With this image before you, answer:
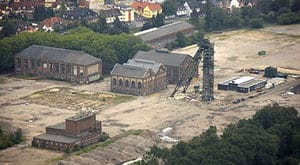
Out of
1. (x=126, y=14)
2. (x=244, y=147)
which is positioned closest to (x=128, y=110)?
(x=244, y=147)

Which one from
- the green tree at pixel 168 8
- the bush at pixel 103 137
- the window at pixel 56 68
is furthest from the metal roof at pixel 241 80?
the green tree at pixel 168 8

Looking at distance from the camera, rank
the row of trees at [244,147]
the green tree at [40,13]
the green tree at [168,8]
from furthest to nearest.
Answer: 1. the green tree at [168,8]
2. the green tree at [40,13]
3. the row of trees at [244,147]

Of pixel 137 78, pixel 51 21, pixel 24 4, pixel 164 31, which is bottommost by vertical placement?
pixel 137 78

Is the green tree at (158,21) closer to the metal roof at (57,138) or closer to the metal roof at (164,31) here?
the metal roof at (164,31)

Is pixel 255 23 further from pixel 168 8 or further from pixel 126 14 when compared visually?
pixel 126 14

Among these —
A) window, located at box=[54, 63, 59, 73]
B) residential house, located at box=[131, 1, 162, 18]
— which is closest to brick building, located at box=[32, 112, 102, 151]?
window, located at box=[54, 63, 59, 73]

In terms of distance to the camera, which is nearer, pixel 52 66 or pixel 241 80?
pixel 241 80

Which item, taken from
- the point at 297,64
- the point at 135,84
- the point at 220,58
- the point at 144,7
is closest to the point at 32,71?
the point at 135,84
